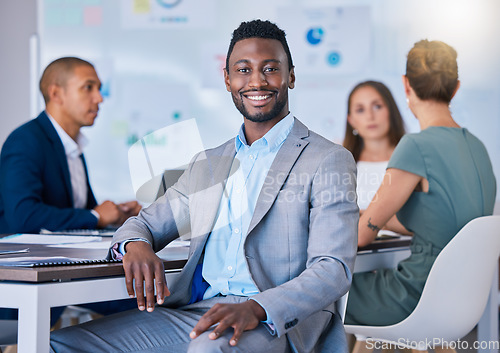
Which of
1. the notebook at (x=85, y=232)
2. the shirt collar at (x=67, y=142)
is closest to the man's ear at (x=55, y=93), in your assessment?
the shirt collar at (x=67, y=142)

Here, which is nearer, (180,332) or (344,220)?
(344,220)

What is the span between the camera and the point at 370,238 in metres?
2.21

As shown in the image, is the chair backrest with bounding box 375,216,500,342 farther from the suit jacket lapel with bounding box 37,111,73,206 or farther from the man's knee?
the suit jacket lapel with bounding box 37,111,73,206

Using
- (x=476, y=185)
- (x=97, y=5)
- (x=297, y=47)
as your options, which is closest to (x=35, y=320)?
(x=476, y=185)

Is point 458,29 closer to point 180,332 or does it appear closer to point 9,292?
point 180,332

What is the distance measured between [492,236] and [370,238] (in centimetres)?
38

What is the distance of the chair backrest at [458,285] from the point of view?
2037 mm

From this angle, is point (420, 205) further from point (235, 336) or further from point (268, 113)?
point (235, 336)

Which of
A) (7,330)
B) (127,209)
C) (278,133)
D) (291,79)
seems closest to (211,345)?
(278,133)

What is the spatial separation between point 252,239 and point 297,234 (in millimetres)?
105

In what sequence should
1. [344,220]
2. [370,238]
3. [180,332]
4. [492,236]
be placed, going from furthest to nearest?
[370,238] → [492,236] → [180,332] → [344,220]

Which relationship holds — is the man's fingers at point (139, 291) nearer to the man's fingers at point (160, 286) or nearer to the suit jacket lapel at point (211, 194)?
the man's fingers at point (160, 286)

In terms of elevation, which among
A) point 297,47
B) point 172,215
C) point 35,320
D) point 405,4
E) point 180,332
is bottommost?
point 180,332

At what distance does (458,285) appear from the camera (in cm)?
207
